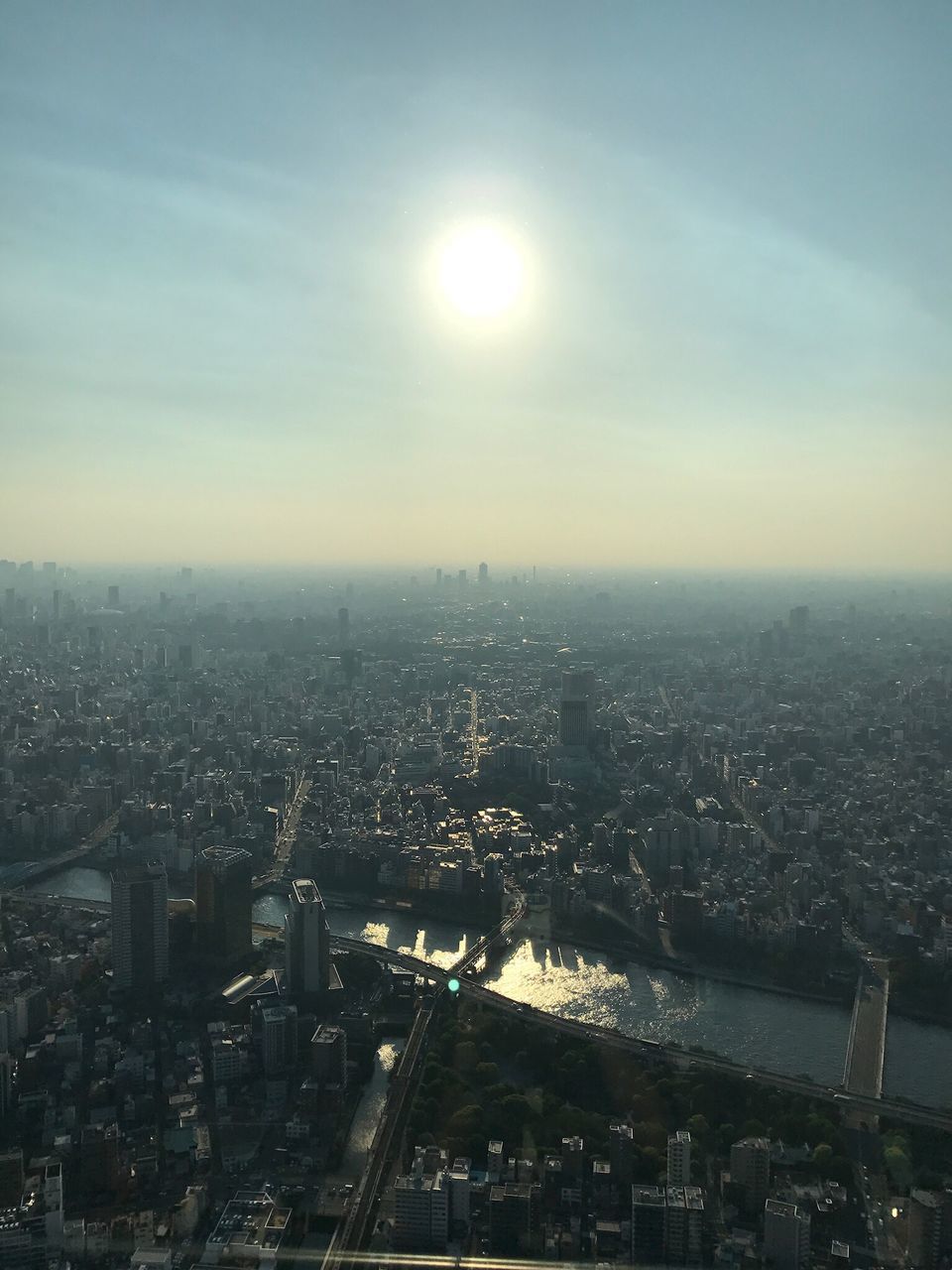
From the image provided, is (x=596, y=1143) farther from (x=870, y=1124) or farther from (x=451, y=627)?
(x=451, y=627)

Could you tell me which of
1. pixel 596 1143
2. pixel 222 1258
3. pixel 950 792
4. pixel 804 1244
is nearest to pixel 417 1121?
pixel 596 1143

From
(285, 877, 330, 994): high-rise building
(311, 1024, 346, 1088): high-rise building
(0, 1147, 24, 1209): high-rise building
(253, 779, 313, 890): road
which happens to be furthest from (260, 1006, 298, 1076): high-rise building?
(253, 779, 313, 890): road

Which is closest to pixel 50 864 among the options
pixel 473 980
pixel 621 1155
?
pixel 473 980

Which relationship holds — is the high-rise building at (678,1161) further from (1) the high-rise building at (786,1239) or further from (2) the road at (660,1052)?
(2) the road at (660,1052)

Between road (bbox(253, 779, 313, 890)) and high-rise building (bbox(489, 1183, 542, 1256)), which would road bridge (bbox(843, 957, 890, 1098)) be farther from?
road (bbox(253, 779, 313, 890))

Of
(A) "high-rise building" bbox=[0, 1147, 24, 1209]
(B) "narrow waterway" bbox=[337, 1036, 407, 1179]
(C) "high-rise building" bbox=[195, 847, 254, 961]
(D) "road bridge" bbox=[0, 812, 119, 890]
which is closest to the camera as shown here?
(A) "high-rise building" bbox=[0, 1147, 24, 1209]
